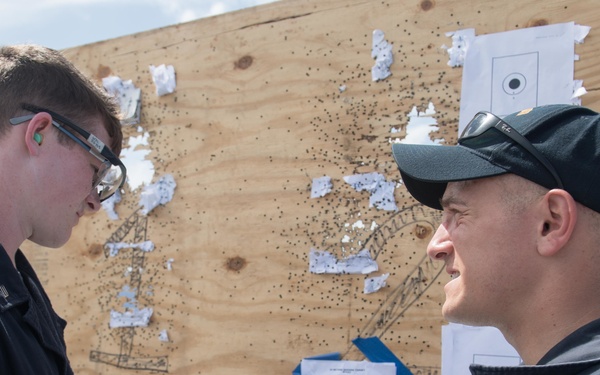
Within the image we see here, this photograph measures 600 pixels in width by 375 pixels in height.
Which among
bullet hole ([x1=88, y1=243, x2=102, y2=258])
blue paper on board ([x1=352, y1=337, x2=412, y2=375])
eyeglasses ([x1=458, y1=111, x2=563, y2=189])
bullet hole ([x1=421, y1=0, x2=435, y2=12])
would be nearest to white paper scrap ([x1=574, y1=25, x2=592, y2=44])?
bullet hole ([x1=421, y1=0, x2=435, y2=12])

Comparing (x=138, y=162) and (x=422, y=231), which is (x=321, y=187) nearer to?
(x=422, y=231)

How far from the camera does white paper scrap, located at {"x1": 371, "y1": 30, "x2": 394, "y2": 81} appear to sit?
1.57m

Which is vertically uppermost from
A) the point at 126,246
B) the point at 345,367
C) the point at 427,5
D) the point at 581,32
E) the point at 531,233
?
the point at 427,5

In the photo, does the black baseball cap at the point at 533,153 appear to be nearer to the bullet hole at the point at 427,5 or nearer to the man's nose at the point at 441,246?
A: the man's nose at the point at 441,246

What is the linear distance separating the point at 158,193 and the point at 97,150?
23.5 inches

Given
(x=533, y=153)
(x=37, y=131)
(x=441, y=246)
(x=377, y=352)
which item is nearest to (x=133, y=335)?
(x=377, y=352)

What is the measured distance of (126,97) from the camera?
196cm

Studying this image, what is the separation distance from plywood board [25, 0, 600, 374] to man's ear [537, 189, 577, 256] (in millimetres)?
547

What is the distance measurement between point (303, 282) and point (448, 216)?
64 cm

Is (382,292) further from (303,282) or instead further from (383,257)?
(303,282)

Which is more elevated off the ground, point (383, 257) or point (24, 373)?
point (383, 257)

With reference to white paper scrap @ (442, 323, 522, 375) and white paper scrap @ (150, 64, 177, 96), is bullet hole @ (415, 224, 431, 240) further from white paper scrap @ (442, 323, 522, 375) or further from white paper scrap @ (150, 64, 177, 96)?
white paper scrap @ (150, 64, 177, 96)

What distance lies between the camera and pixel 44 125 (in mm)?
1175

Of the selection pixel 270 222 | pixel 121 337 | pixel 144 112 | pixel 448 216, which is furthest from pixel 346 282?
pixel 144 112
